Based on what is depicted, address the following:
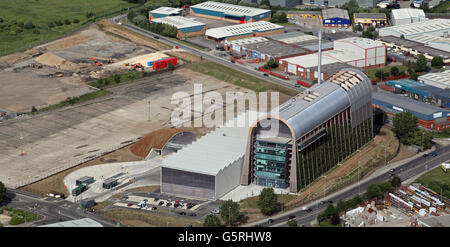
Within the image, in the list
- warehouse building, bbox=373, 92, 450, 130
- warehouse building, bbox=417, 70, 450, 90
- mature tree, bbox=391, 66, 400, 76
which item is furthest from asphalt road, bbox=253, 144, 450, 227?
mature tree, bbox=391, 66, 400, 76

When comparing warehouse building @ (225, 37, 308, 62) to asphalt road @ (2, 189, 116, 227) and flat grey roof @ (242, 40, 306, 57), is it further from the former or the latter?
asphalt road @ (2, 189, 116, 227)

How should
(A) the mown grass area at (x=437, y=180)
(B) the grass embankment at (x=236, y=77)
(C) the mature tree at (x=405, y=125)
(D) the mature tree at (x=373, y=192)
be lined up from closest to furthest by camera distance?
(D) the mature tree at (x=373, y=192)
(A) the mown grass area at (x=437, y=180)
(C) the mature tree at (x=405, y=125)
(B) the grass embankment at (x=236, y=77)

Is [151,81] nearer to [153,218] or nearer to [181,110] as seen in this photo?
[181,110]

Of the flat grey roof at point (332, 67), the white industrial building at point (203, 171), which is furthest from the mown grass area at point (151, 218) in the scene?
the flat grey roof at point (332, 67)

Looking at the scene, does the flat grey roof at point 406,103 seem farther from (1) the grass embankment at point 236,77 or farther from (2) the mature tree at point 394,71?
(1) the grass embankment at point 236,77

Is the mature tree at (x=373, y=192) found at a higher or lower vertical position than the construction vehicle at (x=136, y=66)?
higher
